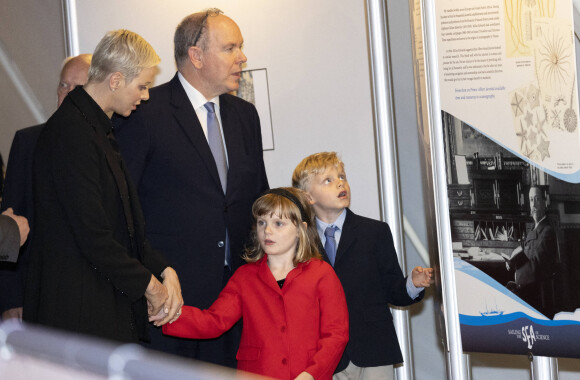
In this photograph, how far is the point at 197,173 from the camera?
3236mm

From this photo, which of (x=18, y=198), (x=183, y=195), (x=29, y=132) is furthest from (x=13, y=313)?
(x=183, y=195)

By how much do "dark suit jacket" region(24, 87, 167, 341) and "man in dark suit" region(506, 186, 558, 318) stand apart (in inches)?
49.1

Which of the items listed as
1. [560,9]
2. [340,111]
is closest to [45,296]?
[560,9]

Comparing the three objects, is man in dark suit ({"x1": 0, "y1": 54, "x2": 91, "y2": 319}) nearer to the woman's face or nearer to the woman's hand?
the woman's face

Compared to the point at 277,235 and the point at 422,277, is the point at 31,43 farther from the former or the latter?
the point at 422,277

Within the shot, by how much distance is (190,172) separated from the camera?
10.6 feet

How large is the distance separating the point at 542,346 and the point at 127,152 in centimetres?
173

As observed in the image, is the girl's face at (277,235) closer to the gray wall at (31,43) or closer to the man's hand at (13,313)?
the man's hand at (13,313)

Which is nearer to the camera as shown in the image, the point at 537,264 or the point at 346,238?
the point at 537,264

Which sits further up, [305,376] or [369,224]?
[369,224]

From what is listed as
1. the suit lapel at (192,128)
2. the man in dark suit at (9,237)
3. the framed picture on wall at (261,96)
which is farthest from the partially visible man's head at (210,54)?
the man in dark suit at (9,237)

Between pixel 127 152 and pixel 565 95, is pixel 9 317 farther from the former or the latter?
pixel 565 95

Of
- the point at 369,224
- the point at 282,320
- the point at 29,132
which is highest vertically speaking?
the point at 29,132

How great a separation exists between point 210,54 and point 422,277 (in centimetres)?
129
